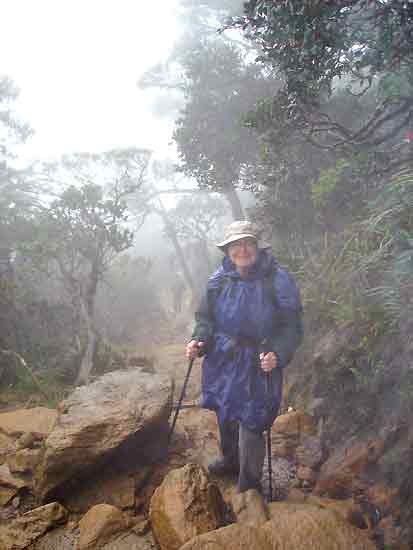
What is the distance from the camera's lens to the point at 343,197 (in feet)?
18.9

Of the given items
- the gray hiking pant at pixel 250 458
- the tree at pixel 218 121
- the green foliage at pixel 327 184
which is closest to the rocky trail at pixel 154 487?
the gray hiking pant at pixel 250 458

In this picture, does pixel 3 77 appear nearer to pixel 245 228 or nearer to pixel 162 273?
pixel 162 273

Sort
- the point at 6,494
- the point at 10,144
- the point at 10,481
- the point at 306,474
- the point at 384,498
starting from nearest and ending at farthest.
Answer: the point at 384,498 → the point at 6,494 → the point at 10,481 → the point at 306,474 → the point at 10,144

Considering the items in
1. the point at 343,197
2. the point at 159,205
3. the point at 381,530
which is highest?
the point at 159,205

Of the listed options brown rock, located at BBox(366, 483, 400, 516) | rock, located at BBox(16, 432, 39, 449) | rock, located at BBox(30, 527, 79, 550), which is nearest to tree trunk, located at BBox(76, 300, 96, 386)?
rock, located at BBox(16, 432, 39, 449)

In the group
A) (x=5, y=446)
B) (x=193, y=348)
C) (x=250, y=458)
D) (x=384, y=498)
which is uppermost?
(x=193, y=348)

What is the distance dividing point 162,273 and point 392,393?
18287 mm

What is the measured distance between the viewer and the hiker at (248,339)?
2.65m

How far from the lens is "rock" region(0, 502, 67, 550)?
2.46 m

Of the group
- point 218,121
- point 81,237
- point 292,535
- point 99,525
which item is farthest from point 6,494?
point 218,121

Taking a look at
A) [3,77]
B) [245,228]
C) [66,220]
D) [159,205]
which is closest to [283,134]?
[245,228]

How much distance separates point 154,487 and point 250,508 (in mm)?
1116

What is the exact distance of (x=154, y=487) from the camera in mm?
3240

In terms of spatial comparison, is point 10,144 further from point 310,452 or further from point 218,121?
point 310,452
